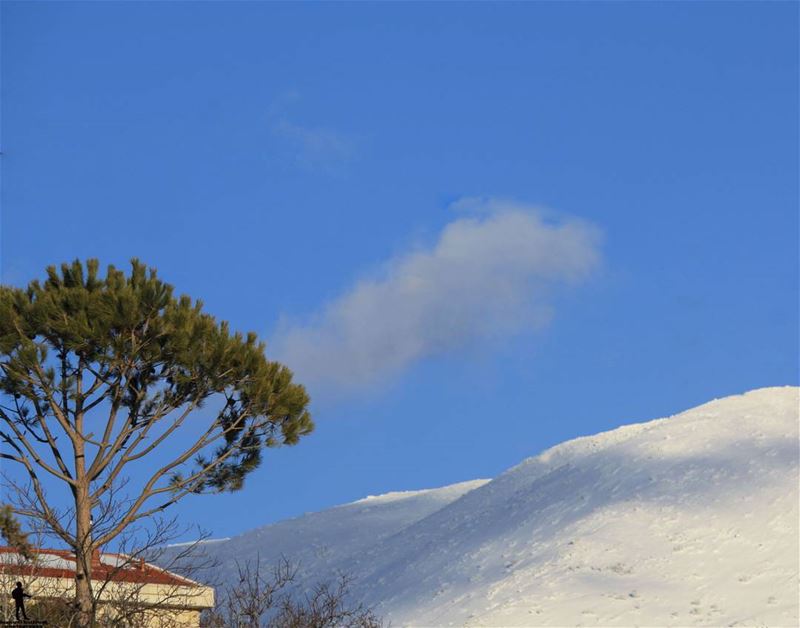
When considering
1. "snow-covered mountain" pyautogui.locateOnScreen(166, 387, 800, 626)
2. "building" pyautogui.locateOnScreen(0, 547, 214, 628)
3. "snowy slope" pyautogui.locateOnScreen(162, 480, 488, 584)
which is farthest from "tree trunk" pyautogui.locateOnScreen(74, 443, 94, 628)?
"snowy slope" pyautogui.locateOnScreen(162, 480, 488, 584)

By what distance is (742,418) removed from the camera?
2282 inches

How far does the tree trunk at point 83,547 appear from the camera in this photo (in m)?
21.6

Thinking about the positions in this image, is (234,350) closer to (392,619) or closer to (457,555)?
(392,619)

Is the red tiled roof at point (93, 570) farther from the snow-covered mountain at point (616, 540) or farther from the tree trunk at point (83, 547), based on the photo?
the snow-covered mountain at point (616, 540)

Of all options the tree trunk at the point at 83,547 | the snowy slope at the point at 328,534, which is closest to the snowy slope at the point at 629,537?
the snowy slope at the point at 328,534

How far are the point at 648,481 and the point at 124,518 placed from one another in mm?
30951

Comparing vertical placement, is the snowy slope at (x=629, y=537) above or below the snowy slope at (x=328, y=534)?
below

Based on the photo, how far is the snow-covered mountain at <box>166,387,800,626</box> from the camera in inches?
1548

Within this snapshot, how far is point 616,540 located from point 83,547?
88.5ft

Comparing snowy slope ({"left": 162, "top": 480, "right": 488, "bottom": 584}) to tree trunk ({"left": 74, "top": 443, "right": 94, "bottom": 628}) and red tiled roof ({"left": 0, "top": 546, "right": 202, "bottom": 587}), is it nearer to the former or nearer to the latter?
red tiled roof ({"left": 0, "top": 546, "right": 202, "bottom": 587})

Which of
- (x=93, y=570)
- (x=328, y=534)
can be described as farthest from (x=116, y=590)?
(x=328, y=534)

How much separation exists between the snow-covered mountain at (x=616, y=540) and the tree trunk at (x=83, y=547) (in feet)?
56.3

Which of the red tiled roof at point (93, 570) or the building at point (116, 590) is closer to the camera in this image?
the building at point (116, 590)

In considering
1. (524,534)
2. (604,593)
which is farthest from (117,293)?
(524,534)
